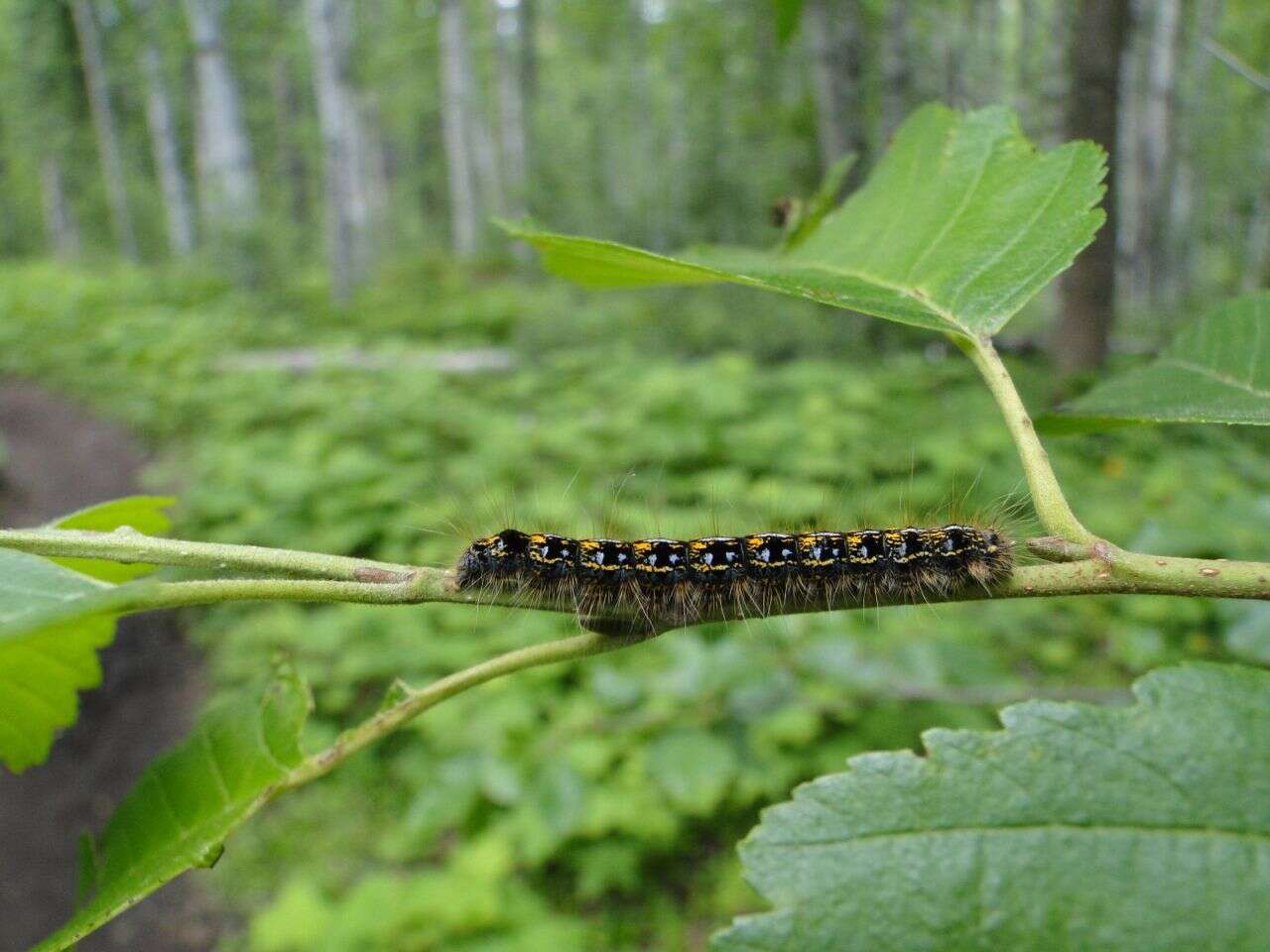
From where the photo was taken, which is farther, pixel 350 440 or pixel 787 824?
pixel 350 440

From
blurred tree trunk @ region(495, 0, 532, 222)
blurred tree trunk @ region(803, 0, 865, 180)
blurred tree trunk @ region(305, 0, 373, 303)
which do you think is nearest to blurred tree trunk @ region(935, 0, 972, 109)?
blurred tree trunk @ region(803, 0, 865, 180)

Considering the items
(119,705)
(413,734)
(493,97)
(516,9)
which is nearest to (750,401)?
(413,734)

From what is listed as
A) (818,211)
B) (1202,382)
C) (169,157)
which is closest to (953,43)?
(169,157)

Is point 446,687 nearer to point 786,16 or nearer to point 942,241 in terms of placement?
point 942,241

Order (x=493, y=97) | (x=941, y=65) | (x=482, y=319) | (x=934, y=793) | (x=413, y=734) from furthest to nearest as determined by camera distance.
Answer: (x=493, y=97) → (x=941, y=65) → (x=482, y=319) → (x=413, y=734) → (x=934, y=793)

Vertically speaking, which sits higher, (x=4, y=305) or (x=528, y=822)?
(x=4, y=305)

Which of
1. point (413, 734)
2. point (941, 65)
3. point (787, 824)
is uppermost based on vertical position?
point (941, 65)

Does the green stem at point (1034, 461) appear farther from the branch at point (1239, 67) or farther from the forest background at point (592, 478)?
the branch at point (1239, 67)

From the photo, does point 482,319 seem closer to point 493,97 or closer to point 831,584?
point 831,584

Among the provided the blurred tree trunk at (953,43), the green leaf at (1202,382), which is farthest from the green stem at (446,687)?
the blurred tree trunk at (953,43)
